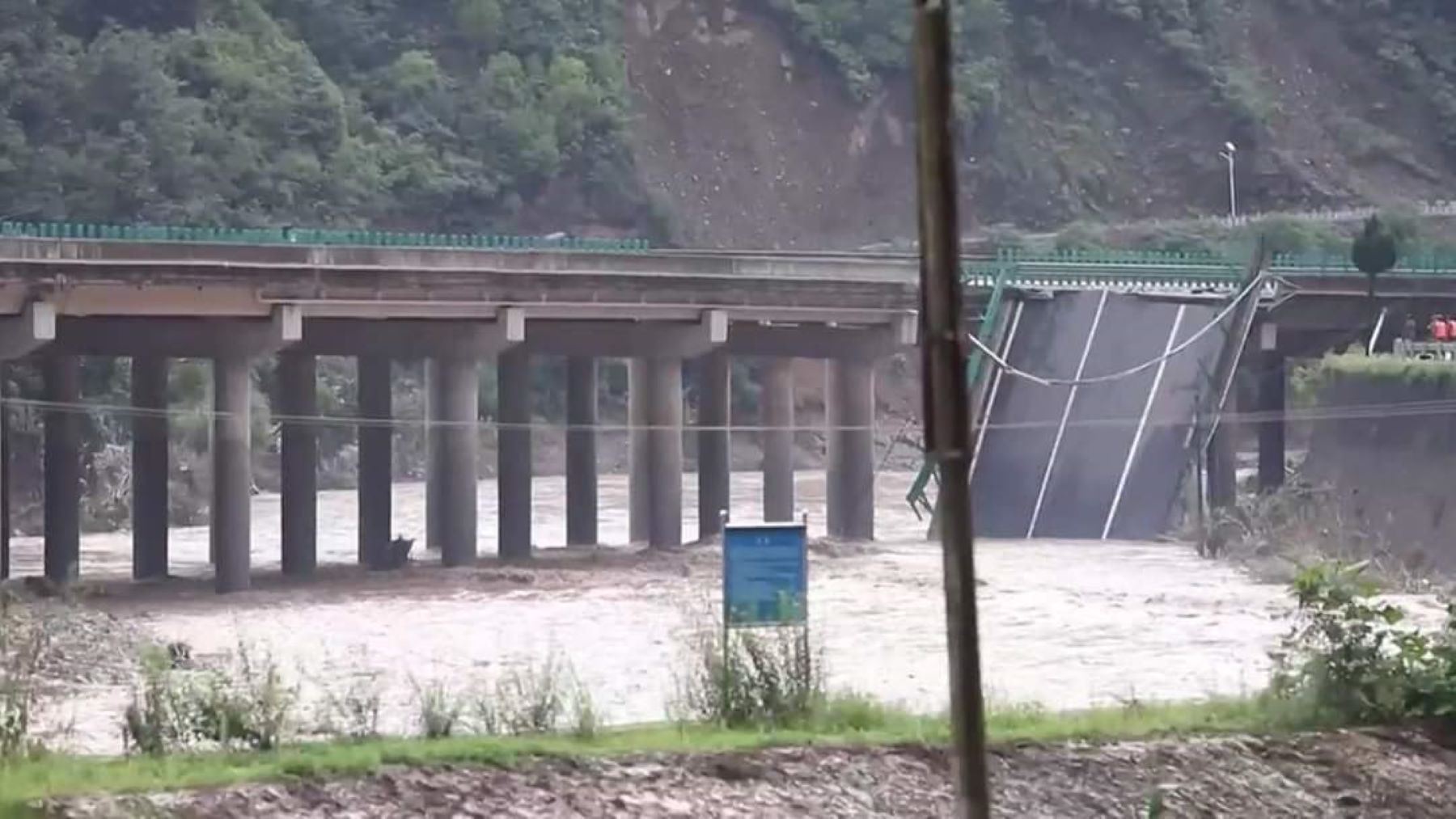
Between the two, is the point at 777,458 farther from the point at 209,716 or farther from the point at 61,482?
the point at 209,716

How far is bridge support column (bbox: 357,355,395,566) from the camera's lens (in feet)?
154

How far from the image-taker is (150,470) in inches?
1813

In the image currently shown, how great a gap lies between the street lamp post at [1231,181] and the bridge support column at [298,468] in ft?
183

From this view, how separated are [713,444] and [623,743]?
38553mm

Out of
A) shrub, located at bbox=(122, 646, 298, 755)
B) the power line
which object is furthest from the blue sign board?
the power line

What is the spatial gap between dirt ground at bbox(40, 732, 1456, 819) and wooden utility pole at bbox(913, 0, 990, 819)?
574cm

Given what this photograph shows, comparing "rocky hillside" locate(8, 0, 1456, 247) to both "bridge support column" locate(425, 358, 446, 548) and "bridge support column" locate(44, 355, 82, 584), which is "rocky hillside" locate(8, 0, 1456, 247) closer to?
"bridge support column" locate(425, 358, 446, 548)

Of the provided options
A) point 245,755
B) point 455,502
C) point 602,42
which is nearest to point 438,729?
point 245,755

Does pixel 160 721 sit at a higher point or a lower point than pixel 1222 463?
lower

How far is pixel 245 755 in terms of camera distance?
1244 centimetres

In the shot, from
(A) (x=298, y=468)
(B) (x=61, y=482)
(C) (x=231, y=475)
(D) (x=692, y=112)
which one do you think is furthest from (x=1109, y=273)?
(D) (x=692, y=112)

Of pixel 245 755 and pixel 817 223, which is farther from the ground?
pixel 817 223

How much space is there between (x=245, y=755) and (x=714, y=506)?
129ft

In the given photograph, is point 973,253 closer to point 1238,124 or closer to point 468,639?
point 1238,124
